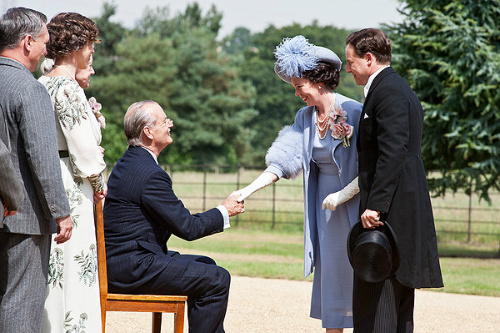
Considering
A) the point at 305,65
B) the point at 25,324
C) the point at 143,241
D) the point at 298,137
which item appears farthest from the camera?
the point at 298,137

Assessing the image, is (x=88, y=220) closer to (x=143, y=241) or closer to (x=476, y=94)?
(x=143, y=241)

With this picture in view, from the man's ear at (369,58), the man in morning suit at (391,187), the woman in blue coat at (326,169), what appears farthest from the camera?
the woman in blue coat at (326,169)

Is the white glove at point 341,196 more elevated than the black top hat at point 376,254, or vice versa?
the white glove at point 341,196

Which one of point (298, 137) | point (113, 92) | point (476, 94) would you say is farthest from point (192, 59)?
point (298, 137)

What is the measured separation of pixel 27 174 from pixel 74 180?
0.42 m

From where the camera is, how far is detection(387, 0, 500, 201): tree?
12.7 meters

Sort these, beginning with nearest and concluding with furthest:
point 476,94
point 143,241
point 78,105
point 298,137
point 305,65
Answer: point 78,105 < point 143,241 < point 305,65 < point 298,137 < point 476,94

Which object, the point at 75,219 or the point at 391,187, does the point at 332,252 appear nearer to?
the point at 391,187

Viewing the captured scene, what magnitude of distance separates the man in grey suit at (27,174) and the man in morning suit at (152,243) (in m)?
0.60

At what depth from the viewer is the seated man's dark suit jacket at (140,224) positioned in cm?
395

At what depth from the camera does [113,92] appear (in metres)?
41.2

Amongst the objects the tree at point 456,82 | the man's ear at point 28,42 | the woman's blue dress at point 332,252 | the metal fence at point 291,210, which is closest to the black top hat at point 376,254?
the woman's blue dress at point 332,252

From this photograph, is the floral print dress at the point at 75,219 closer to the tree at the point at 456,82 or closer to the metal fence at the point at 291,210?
the tree at the point at 456,82

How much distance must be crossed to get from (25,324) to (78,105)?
1139 mm
